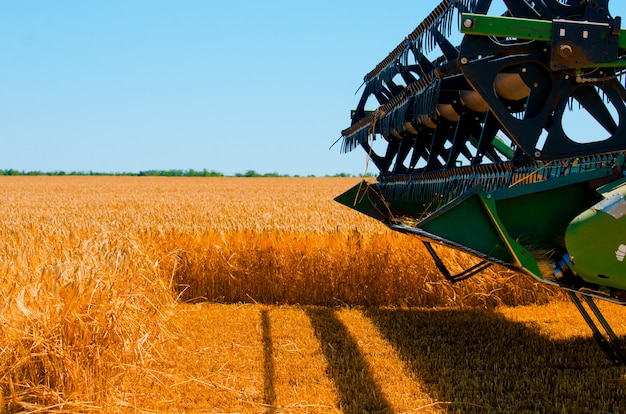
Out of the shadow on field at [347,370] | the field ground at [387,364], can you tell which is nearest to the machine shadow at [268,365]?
the field ground at [387,364]

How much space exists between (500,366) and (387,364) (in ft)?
2.66

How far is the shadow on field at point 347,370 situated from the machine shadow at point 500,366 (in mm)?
346

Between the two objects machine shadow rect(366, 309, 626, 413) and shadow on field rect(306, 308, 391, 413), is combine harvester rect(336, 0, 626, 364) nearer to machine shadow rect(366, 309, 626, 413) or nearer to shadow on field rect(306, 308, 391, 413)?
machine shadow rect(366, 309, 626, 413)

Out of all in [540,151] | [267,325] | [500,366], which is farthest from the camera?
[267,325]

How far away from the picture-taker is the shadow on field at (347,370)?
14.2ft

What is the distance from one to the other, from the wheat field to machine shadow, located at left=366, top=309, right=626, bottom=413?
0.02 m

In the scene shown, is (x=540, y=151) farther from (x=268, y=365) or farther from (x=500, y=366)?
(x=268, y=365)

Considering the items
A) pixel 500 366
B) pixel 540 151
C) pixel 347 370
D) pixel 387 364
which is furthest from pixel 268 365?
pixel 540 151

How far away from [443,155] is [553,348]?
1.98 m

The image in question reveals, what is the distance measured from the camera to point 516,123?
14.0 feet

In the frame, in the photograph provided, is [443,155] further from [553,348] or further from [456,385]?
[456,385]

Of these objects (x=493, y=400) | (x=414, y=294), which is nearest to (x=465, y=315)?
(x=414, y=294)

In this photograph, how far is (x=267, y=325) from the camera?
21.5 ft

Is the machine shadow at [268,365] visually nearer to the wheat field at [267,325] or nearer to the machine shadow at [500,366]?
the wheat field at [267,325]
